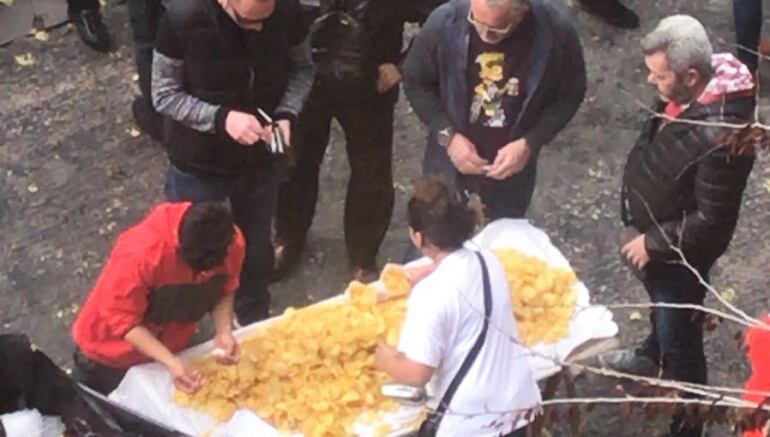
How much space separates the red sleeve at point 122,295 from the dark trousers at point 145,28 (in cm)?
198

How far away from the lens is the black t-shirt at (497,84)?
15.7 ft

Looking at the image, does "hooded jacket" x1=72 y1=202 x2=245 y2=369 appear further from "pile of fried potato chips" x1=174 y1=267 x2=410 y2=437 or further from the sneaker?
the sneaker

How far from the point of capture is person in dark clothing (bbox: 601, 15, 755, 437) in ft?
14.5

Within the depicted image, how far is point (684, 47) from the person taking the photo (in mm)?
4391

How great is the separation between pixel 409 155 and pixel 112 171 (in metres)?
1.44

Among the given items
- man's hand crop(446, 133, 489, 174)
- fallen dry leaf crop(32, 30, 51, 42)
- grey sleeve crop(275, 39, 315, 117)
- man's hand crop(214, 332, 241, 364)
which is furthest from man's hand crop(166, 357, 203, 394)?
fallen dry leaf crop(32, 30, 51, 42)

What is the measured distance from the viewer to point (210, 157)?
4.90m

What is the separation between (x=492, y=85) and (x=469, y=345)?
44.1 inches

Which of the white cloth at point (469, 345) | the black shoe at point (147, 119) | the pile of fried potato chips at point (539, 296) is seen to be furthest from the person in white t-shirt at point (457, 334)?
the black shoe at point (147, 119)

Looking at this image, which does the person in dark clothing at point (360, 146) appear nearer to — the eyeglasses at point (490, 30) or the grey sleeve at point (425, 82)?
the grey sleeve at point (425, 82)

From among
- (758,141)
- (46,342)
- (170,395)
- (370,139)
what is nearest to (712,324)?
(758,141)

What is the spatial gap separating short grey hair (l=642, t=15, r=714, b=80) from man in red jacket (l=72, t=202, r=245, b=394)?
149 cm

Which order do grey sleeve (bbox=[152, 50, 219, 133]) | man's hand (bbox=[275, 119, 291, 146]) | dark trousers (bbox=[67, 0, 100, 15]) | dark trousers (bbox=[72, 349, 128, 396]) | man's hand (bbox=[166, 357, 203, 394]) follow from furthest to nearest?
dark trousers (bbox=[67, 0, 100, 15]), man's hand (bbox=[275, 119, 291, 146]), grey sleeve (bbox=[152, 50, 219, 133]), dark trousers (bbox=[72, 349, 128, 396]), man's hand (bbox=[166, 357, 203, 394])

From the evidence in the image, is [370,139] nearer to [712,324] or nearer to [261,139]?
[261,139]
